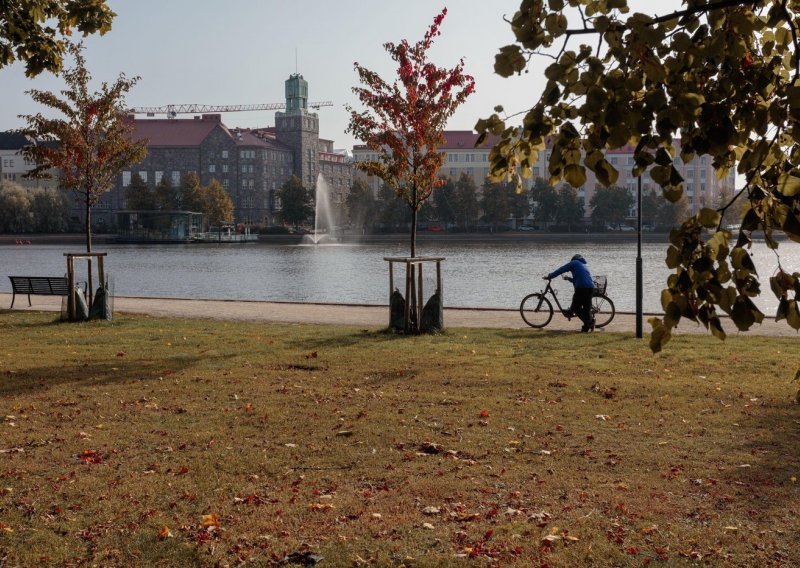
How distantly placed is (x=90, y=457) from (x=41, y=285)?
1554cm

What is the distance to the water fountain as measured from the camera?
125 m

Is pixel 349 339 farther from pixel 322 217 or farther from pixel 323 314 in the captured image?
pixel 322 217

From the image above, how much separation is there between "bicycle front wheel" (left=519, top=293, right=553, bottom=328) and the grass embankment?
4.89m

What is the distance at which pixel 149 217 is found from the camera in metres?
124

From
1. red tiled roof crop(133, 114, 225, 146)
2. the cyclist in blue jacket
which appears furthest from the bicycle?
red tiled roof crop(133, 114, 225, 146)

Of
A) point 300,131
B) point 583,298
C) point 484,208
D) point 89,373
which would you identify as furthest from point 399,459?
point 300,131

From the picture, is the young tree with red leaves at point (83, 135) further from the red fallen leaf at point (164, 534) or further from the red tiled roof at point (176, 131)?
the red tiled roof at point (176, 131)

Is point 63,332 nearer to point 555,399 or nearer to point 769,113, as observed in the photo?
point 555,399

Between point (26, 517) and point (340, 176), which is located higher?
point (340, 176)

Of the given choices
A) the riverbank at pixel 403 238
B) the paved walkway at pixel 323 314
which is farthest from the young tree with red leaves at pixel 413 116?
the riverbank at pixel 403 238

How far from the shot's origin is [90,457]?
7.20 m

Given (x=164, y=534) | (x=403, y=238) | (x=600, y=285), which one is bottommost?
(x=164, y=534)

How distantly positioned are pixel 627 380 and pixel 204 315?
11969 mm

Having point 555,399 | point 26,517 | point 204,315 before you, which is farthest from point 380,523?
point 204,315
